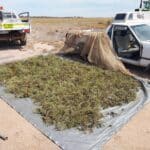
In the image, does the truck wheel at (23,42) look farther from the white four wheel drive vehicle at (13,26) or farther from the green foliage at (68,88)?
the green foliage at (68,88)

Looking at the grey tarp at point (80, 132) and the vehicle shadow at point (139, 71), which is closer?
the grey tarp at point (80, 132)

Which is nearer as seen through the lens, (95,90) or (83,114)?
(83,114)

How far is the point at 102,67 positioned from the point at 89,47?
1.02 m

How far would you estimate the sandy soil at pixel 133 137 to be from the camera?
4.16 meters

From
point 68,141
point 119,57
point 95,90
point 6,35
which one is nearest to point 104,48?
point 119,57

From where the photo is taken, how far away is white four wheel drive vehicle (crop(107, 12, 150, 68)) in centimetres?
764

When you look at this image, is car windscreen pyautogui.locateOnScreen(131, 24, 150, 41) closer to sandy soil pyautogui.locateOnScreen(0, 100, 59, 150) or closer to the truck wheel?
sandy soil pyautogui.locateOnScreen(0, 100, 59, 150)

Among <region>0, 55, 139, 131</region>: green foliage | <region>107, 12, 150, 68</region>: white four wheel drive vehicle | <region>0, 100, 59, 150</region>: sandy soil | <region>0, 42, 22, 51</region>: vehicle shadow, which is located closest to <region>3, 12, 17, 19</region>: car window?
<region>0, 42, 22, 51</region>: vehicle shadow

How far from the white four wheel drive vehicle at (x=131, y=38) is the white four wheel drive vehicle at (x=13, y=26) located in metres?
4.31

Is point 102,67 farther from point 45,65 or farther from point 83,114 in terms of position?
point 83,114

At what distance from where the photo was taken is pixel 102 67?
8.16 metres

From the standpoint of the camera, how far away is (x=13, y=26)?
443 inches

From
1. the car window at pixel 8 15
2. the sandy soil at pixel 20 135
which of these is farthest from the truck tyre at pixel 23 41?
the sandy soil at pixel 20 135

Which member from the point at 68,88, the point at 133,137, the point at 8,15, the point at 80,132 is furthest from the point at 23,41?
the point at 133,137
